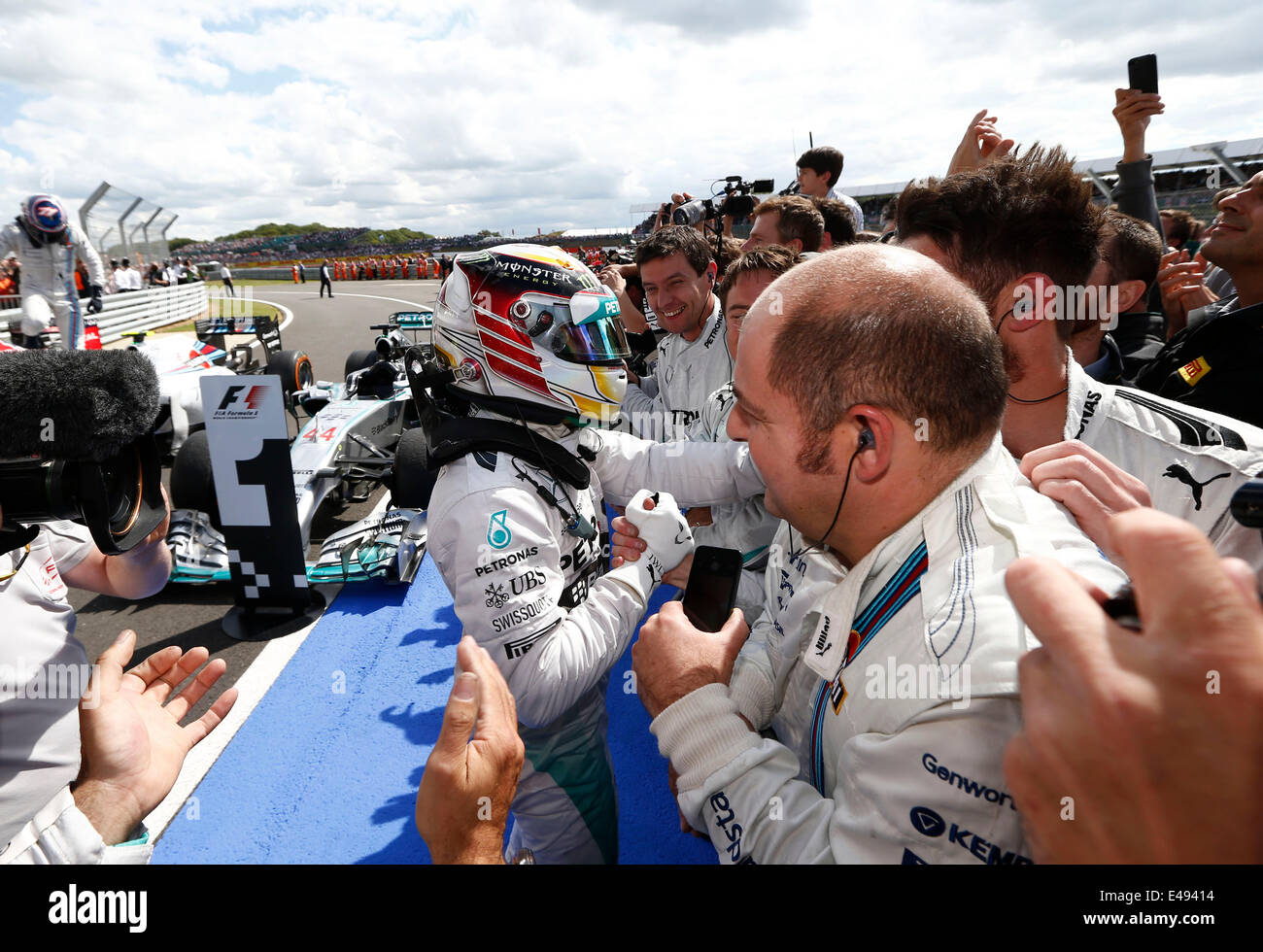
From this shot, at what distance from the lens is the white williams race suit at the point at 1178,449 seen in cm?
157

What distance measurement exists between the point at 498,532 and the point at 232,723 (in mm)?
2477

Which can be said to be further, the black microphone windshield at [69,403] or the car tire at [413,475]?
the car tire at [413,475]

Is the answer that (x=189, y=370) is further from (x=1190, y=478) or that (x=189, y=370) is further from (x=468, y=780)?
(x=1190, y=478)

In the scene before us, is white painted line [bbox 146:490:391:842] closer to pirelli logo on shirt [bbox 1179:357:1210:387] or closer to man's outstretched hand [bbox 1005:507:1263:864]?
man's outstretched hand [bbox 1005:507:1263:864]

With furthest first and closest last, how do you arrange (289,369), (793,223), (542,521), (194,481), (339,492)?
1. (289,369)
2. (339,492)
3. (194,481)
4. (793,223)
5. (542,521)

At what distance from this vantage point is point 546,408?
2.08 meters

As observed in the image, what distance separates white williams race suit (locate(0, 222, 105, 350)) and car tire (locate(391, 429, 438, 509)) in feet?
20.1

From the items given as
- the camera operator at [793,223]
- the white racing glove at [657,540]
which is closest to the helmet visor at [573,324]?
the white racing glove at [657,540]

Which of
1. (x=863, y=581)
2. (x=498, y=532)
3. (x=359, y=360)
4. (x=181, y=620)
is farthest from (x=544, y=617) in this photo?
(x=359, y=360)

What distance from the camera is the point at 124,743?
4.42ft

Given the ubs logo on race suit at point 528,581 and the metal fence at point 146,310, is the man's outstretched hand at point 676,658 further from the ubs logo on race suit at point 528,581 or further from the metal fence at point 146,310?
the metal fence at point 146,310
